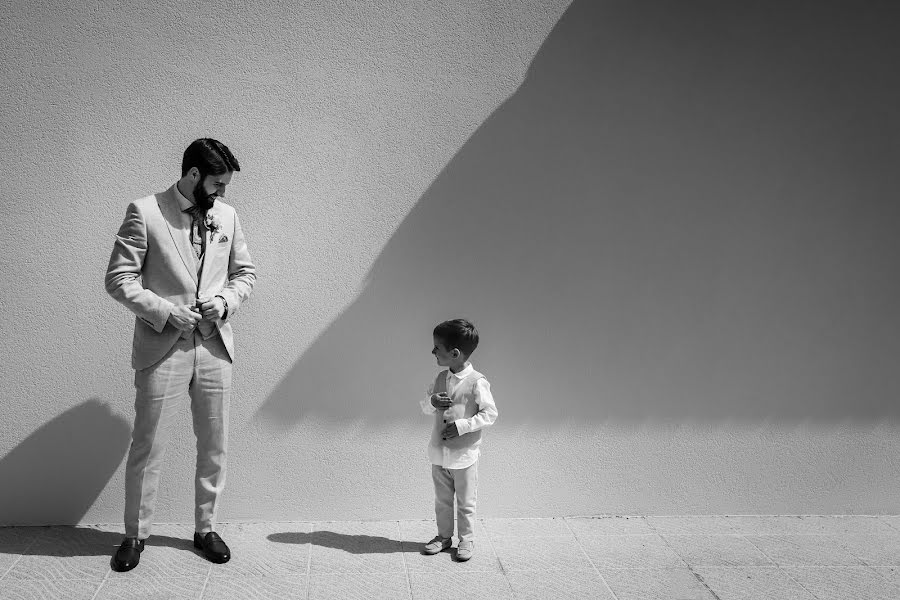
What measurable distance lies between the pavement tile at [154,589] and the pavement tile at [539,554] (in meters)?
1.31

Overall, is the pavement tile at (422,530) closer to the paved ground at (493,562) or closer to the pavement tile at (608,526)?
the paved ground at (493,562)

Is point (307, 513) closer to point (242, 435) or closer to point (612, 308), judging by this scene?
point (242, 435)

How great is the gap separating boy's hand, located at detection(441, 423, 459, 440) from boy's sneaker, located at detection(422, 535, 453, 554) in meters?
0.55

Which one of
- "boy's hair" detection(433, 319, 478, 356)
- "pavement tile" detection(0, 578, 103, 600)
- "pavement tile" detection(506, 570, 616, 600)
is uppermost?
"boy's hair" detection(433, 319, 478, 356)

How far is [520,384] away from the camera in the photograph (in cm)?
455

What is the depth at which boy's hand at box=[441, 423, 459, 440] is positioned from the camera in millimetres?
3895

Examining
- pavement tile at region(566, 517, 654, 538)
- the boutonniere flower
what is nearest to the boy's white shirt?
pavement tile at region(566, 517, 654, 538)

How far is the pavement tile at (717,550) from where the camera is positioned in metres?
4.10

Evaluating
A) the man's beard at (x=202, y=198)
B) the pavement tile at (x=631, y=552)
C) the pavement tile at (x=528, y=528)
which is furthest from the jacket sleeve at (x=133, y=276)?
the pavement tile at (x=631, y=552)

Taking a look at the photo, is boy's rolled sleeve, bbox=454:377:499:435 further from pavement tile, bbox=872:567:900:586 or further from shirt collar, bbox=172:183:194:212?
pavement tile, bbox=872:567:900:586

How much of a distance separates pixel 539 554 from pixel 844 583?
137 centimetres

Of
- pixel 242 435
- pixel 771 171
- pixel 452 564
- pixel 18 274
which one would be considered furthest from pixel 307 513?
pixel 771 171

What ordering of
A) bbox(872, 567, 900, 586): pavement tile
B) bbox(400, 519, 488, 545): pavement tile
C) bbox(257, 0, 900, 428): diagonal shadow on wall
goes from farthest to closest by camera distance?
bbox(257, 0, 900, 428): diagonal shadow on wall, bbox(400, 519, 488, 545): pavement tile, bbox(872, 567, 900, 586): pavement tile

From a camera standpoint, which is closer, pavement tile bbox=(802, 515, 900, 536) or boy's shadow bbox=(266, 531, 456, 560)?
boy's shadow bbox=(266, 531, 456, 560)
